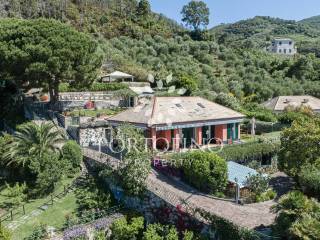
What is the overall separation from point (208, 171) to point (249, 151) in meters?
7.36

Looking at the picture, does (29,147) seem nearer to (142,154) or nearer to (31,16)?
(142,154)

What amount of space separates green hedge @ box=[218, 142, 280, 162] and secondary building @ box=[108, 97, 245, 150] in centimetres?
320

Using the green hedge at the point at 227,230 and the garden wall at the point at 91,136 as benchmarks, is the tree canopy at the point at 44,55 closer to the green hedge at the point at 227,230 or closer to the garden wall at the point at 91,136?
the garden wall at the point at 91,136

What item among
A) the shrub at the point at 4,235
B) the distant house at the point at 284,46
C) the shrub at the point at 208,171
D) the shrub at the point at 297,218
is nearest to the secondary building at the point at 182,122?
the shrub at the point at 208,171

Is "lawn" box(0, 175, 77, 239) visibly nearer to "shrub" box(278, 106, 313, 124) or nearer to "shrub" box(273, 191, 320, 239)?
"shrub" box(273, 191, 320, 239)

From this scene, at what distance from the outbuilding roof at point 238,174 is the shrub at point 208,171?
862 mm

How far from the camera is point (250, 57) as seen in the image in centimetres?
8462

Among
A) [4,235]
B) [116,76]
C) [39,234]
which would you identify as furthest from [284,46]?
[4,235]

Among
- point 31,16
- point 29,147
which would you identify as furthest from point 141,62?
point 29,147

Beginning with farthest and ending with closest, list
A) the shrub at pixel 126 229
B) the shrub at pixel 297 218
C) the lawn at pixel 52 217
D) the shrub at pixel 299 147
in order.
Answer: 1. the shrub at pixel 299 147
2. the lawn at pixel 52 217
3. the shrub at pixel 126 229
4. the shrub at pixel 297 218

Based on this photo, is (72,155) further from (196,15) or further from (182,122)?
(196,15)

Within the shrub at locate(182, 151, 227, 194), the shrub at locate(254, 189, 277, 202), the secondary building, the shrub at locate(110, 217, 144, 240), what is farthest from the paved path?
the secondary building

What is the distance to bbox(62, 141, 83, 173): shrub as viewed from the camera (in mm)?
26281

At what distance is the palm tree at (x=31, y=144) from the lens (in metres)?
25.3
